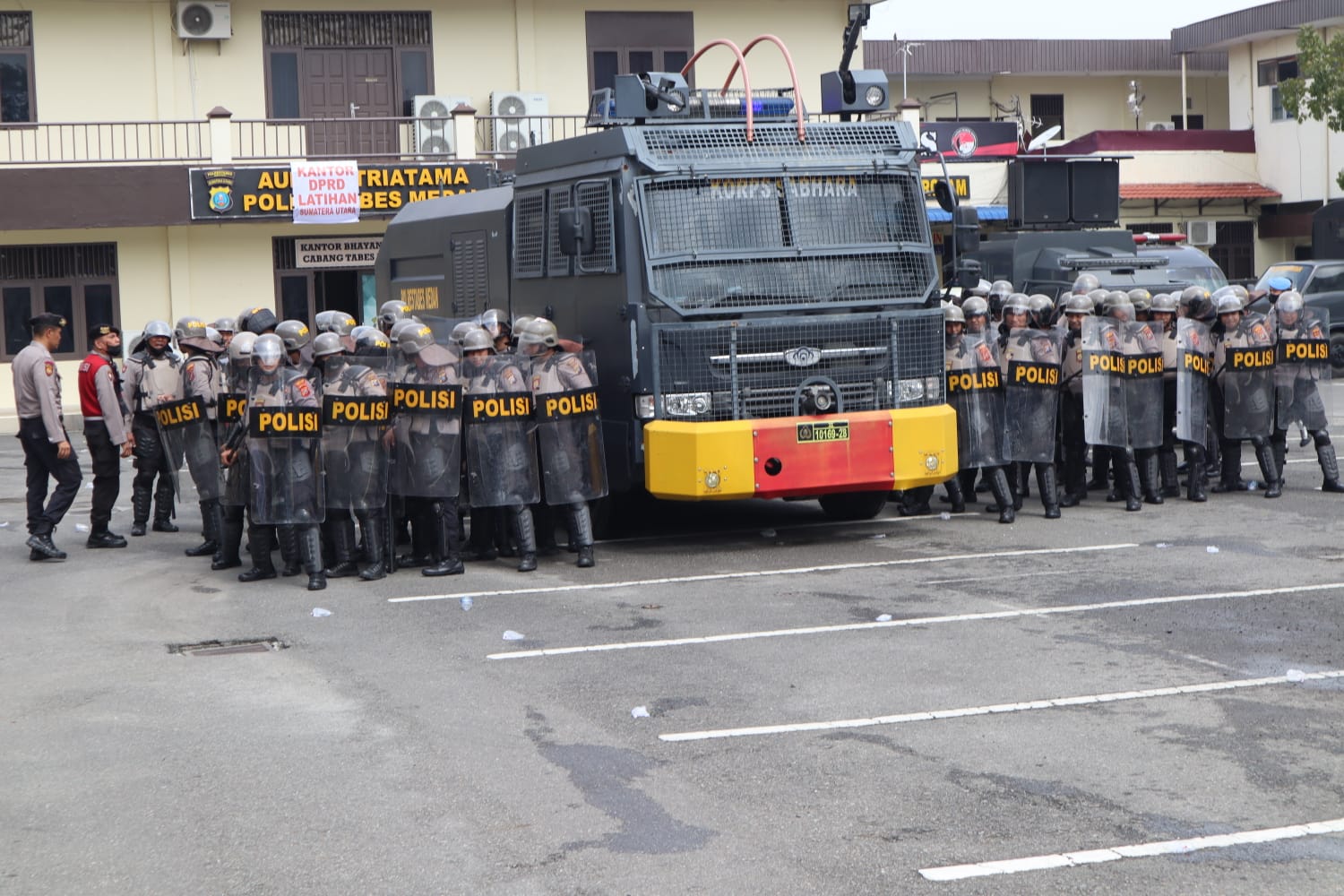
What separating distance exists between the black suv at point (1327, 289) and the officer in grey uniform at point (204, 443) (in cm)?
2131

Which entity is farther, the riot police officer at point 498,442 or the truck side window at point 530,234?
the truck side window at point 530,234

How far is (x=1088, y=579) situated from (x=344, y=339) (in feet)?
19.3

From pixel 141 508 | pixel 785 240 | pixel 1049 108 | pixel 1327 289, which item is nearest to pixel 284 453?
pixel 141 508

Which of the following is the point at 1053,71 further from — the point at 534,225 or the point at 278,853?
the point at 278,853

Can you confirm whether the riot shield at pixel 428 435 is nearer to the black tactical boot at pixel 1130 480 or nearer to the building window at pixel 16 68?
the black tactical boot at pixel 1130 480

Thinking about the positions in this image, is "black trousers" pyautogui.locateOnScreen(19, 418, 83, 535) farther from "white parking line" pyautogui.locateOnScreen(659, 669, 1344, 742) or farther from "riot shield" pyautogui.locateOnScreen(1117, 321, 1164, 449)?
"riot shield" pyautogui.locateOnScreen(1117, 321, 1164, 449)

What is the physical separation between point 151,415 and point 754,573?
577 centimetres

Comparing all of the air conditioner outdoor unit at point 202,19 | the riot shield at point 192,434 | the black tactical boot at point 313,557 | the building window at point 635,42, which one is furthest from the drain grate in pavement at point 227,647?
the building window at point 635,42

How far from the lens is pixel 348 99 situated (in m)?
31.9

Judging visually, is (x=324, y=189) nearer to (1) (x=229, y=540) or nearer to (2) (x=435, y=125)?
(2) (x=435, y=125)

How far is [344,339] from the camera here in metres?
13.4

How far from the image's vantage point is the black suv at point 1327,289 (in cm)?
2977

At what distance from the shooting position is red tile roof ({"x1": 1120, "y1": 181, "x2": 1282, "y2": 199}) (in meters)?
39.9

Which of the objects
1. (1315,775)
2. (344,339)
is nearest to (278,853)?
(1315,775)
